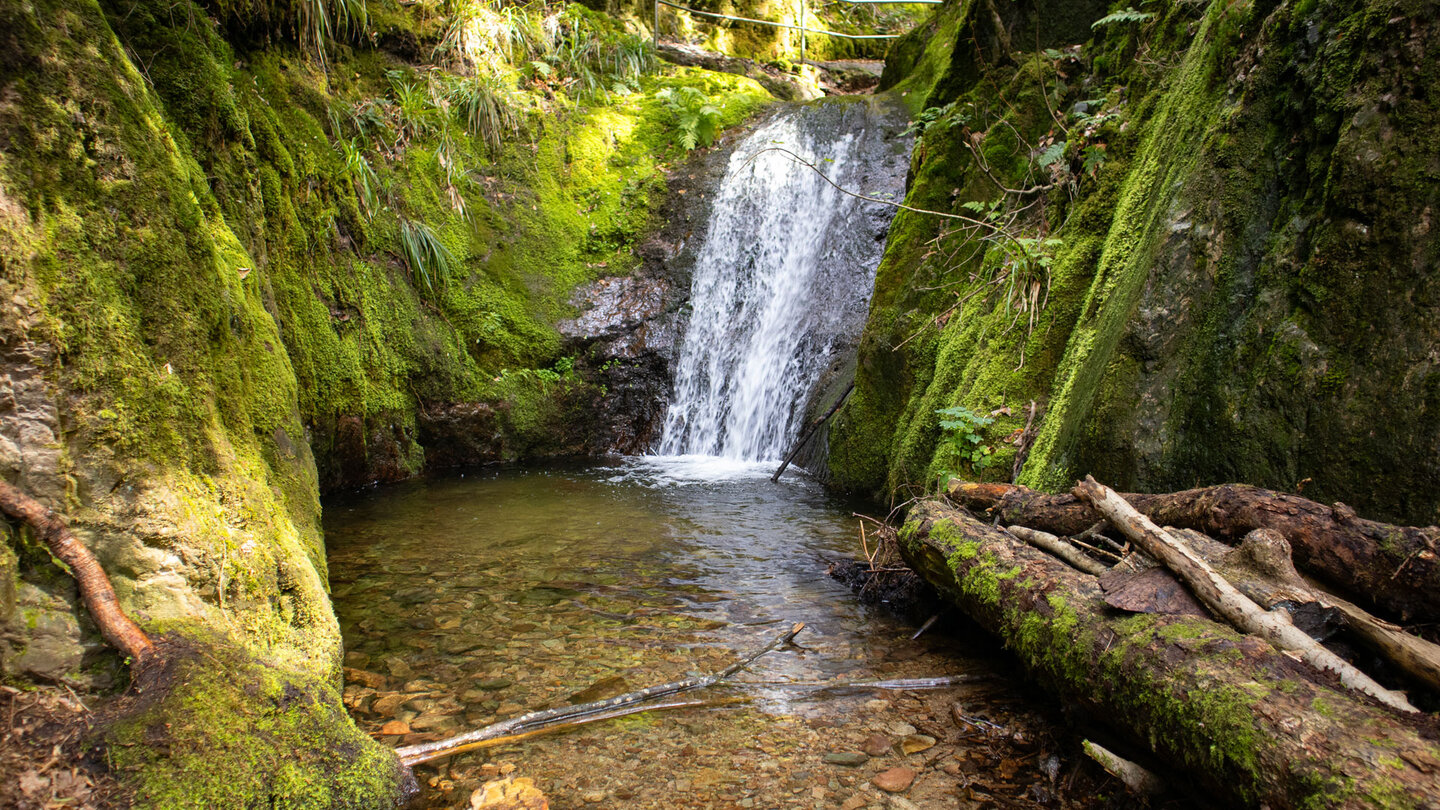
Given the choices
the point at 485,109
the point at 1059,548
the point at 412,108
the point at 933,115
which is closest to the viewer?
the point at 1059,548

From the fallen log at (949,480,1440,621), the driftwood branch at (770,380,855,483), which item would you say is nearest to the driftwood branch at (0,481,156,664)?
the fallen log at (949,480,1440,621)

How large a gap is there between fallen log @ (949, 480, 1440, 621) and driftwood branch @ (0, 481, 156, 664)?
292cm

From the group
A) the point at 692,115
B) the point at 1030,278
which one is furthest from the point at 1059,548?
the point at 692,115

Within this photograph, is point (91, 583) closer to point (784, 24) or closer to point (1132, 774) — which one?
point (1132, 774)

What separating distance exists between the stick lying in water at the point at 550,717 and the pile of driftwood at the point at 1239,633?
1109 mm

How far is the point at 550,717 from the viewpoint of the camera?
246 centimetres

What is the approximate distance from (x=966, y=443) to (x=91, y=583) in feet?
13.1

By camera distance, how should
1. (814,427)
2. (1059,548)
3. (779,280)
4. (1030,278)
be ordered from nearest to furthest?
(1059,548) → (1030,278) → (814,427) → (779,280)

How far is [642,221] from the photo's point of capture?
9859 millimetres

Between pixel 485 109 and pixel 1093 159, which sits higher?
pixel 485 109

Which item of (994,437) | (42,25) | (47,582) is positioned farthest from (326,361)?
(994,437)

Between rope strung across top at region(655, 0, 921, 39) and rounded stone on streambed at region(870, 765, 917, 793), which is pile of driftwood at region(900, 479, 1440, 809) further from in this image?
rope strung across top at region(655, 0, 921, 39)

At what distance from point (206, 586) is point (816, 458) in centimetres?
607

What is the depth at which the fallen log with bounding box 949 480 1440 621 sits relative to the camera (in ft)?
5.69
